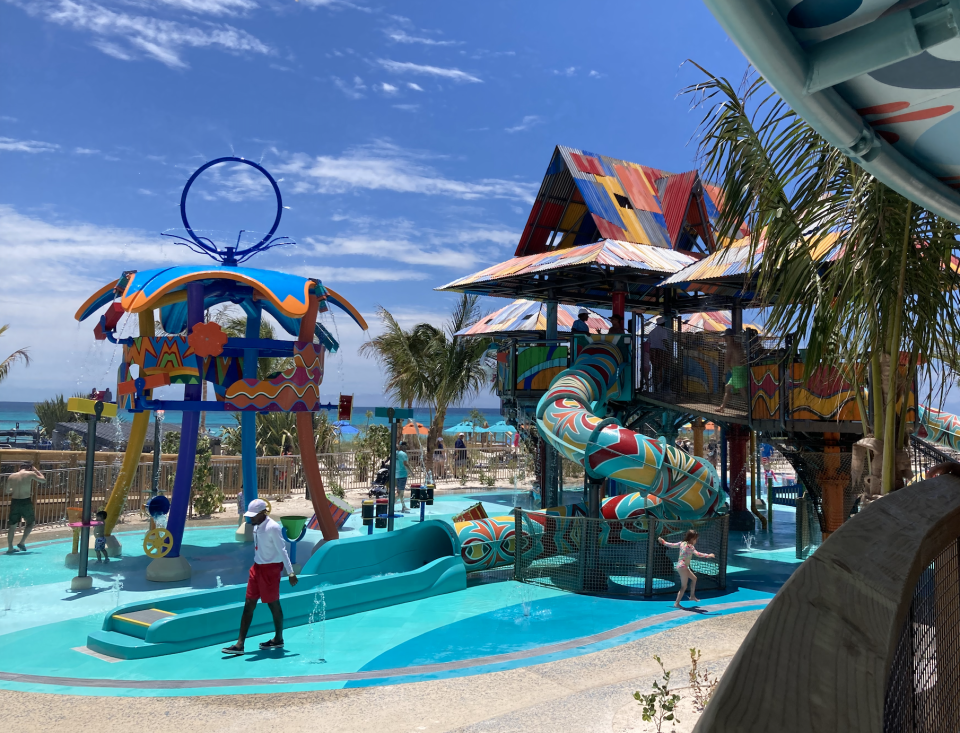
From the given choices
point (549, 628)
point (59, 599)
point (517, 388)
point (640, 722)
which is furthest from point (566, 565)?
point (59, 599)

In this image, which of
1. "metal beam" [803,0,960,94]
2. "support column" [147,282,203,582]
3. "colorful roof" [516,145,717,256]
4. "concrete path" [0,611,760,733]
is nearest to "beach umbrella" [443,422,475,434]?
"colorful roof" [516,145,717,256]

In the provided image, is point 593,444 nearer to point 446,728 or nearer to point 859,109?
point 446,728

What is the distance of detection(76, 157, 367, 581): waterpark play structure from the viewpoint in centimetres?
1331

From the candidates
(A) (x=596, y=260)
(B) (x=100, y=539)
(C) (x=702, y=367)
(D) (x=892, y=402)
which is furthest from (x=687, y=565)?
(B) (x=100, y=539)

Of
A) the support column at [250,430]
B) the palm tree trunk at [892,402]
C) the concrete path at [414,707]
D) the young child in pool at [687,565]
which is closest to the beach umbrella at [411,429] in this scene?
the support column at [250,430]

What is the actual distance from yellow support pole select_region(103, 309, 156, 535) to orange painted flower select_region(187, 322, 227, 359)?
1968 mm

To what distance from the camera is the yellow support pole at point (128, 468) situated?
582 inches

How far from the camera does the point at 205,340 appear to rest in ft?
43.5

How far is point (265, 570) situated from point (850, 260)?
22.2 feet

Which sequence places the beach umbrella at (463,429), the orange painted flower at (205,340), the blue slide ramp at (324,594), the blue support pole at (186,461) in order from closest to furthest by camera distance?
the blue slide ramp at (324,594) < the orange painted flower at (205,340) < the blue support pole at (186,461) < the beach umbrella at (463,429)

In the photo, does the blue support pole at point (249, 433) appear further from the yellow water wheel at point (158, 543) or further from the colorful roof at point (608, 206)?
the colorful roof at point (608, 206)

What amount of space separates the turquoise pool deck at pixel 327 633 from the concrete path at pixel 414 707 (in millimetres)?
416

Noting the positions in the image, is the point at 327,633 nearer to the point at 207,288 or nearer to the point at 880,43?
the point at 207,288

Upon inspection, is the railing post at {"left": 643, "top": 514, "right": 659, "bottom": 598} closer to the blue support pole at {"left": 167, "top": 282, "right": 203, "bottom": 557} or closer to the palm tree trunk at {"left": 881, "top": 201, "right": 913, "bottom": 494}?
the palm tree trunk at {"left": 881, "top": 201, "right": 913, "bottom": 494}
